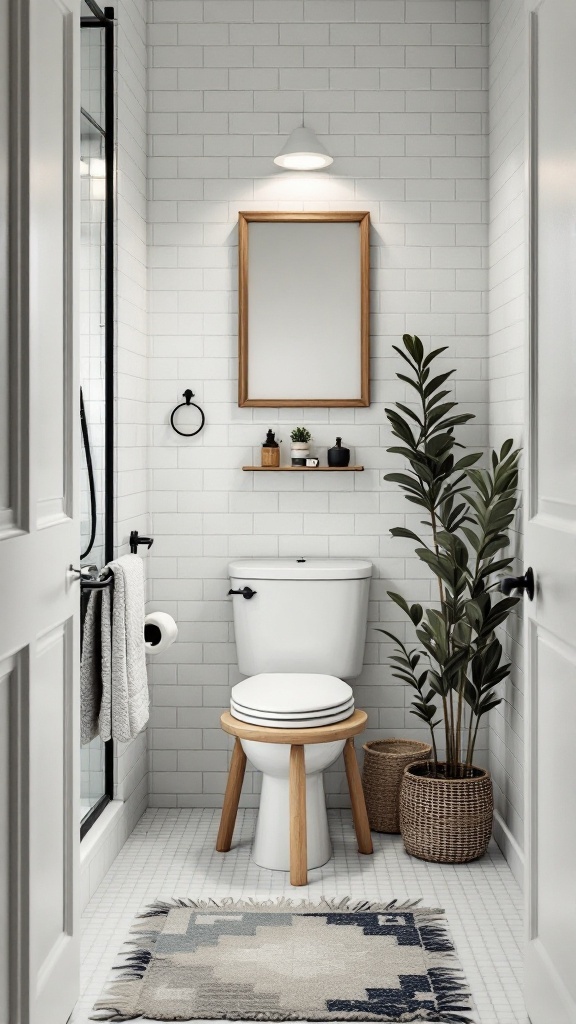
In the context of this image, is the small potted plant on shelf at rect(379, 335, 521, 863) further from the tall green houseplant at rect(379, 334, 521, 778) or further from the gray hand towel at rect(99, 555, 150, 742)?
the gray hand towel at rect(99, 555, 150, 742)

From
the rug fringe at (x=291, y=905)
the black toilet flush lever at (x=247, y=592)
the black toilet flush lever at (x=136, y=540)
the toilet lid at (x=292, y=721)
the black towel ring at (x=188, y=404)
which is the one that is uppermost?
the black towel ring at (x=188, y=404)

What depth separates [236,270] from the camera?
3535mm

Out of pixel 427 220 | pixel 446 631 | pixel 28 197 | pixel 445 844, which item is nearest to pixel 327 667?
pixel 446 631

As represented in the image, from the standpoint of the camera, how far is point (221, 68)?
3.48 metres

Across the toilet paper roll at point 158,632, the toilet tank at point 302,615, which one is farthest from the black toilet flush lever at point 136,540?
the toilet tank at point 302,615

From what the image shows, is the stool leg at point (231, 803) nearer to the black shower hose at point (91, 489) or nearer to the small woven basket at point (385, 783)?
the small woven basket at point (385, 783)

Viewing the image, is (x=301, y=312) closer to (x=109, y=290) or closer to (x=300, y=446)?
(x=300, y=446)

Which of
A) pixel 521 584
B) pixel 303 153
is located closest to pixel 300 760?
pixel 521 584

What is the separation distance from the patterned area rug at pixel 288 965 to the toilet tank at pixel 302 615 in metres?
0.83

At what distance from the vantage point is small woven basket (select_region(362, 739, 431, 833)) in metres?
3.28

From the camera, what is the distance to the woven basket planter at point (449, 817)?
9.97ft

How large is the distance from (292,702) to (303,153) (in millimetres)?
1828

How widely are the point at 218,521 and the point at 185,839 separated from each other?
1.09m

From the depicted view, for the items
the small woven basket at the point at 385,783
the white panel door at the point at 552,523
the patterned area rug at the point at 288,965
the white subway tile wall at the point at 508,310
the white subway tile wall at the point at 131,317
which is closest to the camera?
the white panel door at the point at 552,523
